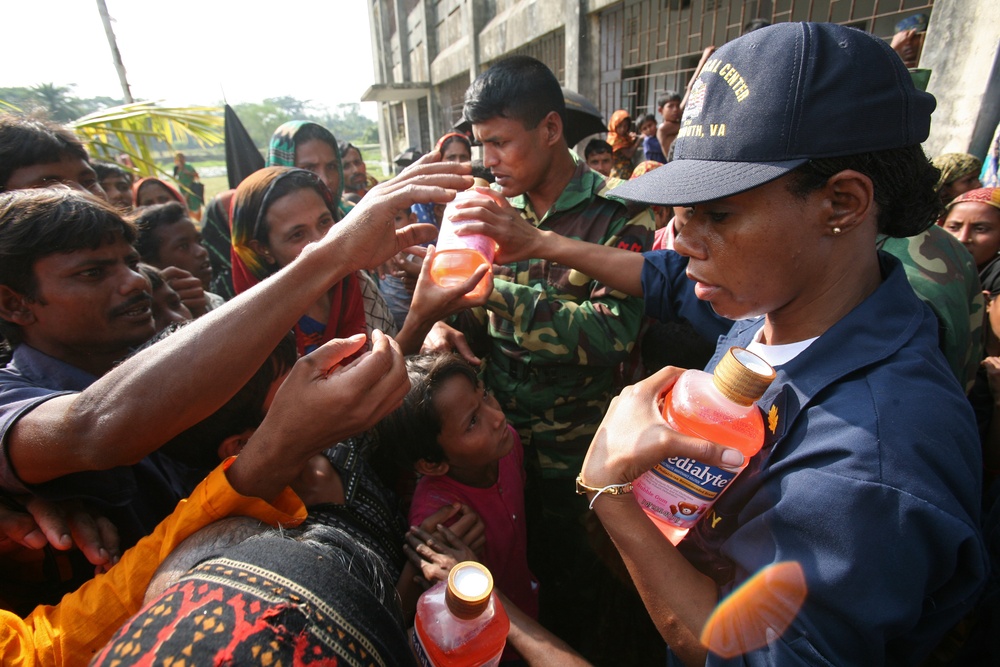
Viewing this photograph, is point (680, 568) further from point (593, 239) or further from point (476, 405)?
point (593, 239)

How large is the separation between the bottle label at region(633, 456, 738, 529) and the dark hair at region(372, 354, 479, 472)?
3.10 feet

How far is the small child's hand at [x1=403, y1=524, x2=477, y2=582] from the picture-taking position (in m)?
1.45

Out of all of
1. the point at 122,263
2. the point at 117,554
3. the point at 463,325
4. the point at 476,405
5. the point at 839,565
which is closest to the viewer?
the point at 839,565

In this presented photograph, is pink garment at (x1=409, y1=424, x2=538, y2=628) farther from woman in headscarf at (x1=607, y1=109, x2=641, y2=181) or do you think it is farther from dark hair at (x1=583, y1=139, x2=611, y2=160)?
woman in headscarf at (x1=607, y1=109, x2=641, y2=181)

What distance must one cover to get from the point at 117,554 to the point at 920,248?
2.72 metres

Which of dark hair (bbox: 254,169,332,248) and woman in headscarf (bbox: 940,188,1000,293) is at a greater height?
dark hair (bbox: 254,169,332,248)

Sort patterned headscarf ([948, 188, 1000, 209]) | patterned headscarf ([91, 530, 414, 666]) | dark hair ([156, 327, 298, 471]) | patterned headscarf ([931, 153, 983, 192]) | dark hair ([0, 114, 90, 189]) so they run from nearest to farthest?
patterned headscarf ([91, 530, 414, 666]), dark hair ([156, 327, 298, 471]), dark hair ([0, 114, 90, 189]), patterned headscarf ([948, 188, 1000, 209]), patterned headscarf ([931, 153, 983, 192])

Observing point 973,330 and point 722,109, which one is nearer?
point 722,109

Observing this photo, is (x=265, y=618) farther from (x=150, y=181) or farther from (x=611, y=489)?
(x=150, y=181)

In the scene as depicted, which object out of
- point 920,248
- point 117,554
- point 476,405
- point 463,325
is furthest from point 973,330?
point 117,554

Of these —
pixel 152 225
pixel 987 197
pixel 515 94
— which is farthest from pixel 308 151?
pixel 987 197

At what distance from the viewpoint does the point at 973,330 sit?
1761 mm

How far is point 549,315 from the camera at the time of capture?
216cm

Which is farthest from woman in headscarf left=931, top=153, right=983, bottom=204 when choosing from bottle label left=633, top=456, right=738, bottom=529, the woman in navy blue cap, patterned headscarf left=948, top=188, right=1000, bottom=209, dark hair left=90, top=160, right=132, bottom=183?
dark hair left=90, top=160, right=132, bottom=183
